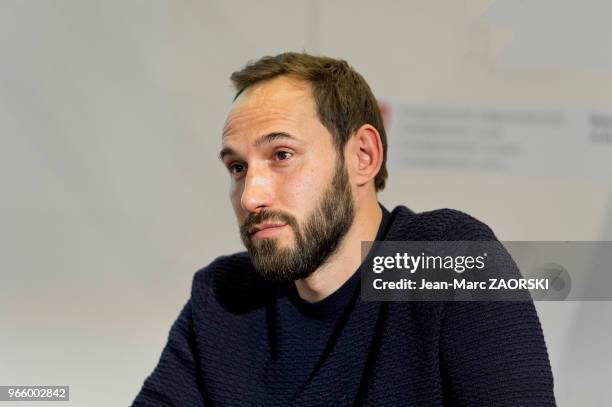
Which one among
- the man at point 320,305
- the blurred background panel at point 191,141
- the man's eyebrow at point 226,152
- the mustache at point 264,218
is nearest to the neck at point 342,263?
the man at point 320,305

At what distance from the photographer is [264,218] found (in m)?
1.00

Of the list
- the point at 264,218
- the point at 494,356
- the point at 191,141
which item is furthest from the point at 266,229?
the point at 191,141

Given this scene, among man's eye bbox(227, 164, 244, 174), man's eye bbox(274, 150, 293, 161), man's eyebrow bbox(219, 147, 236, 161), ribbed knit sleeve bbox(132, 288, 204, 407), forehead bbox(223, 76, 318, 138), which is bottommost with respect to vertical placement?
ribbed knit sleeve bbox(132, 288, 204, 407)

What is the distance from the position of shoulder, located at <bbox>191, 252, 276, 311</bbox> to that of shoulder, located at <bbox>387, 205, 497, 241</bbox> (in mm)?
255

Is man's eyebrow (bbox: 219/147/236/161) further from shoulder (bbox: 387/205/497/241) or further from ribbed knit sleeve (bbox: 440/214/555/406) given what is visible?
ribbed knit sleeve (bbox: 440/214/555/406)

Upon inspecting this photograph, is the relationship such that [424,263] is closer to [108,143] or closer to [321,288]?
[321,288]

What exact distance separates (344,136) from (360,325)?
→ 29 centimetres

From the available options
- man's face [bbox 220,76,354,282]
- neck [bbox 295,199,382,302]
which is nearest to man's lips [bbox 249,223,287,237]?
man's face [bbox 220,76,354,282]

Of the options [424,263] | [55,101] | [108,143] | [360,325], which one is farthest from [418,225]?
[55,101]

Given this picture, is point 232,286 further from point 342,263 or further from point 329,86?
point 329,86

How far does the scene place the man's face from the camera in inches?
39.5

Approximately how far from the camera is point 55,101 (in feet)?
4.95

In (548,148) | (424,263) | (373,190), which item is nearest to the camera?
(424,263)

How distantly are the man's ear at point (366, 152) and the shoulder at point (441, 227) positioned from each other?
0.09 meters
